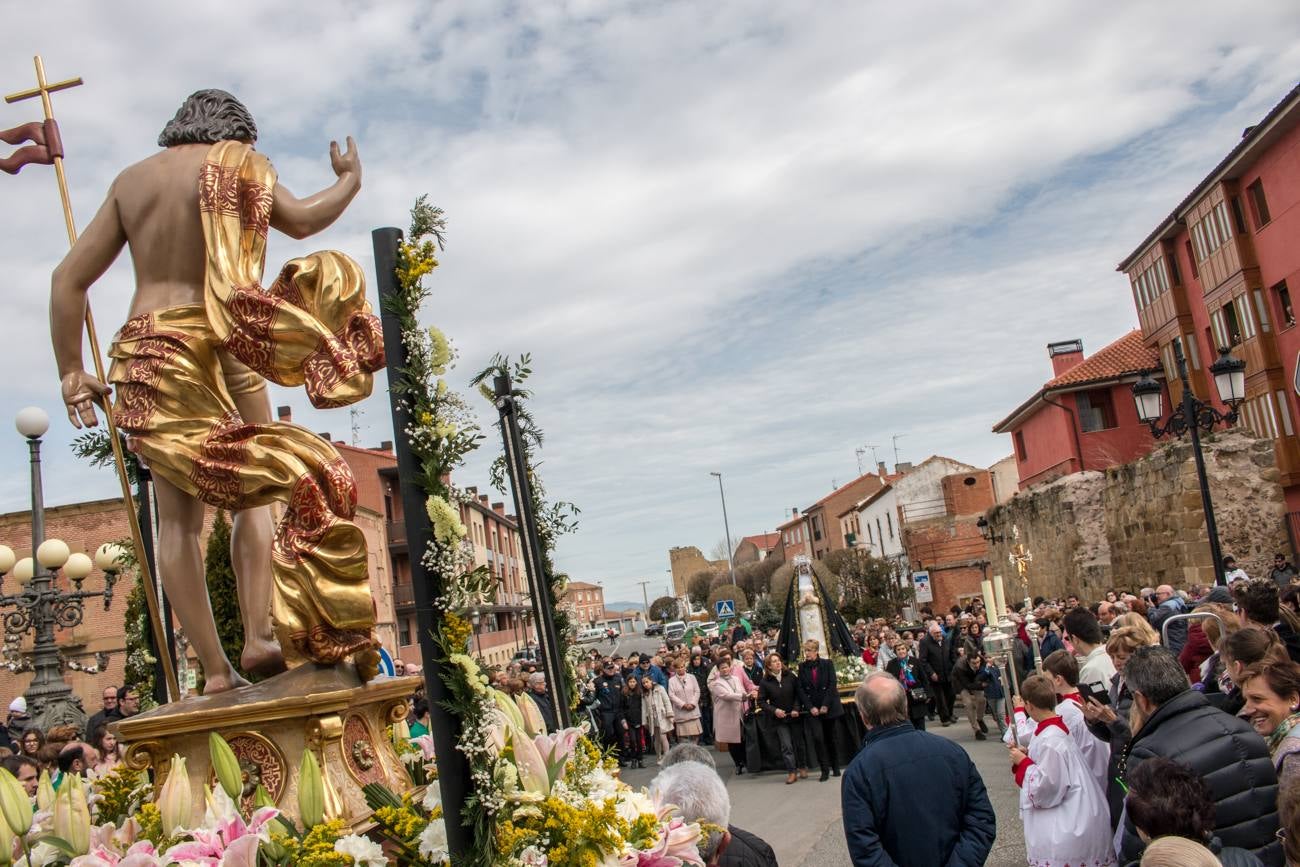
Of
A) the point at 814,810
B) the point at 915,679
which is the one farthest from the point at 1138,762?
the point at 915,679

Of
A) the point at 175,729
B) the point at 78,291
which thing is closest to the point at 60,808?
the point at 175,729

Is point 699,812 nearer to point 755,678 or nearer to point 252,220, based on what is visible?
point 252,220

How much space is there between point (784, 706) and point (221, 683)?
38.0 feet

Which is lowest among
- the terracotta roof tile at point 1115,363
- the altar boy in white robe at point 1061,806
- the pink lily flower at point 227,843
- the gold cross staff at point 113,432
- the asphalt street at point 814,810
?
the asphalt street at point 814,810

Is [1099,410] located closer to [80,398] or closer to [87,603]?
[87,603]

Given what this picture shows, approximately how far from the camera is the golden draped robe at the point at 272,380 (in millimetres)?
4316

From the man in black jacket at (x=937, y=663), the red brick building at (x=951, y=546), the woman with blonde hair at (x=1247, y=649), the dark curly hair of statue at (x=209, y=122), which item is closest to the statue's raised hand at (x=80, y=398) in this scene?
the dark curly hair of statue at (x=209, y=122)

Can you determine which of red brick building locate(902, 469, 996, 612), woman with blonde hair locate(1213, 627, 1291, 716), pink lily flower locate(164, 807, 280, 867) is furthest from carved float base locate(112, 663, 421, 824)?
red brick building locate(902, 469, 996, 612)

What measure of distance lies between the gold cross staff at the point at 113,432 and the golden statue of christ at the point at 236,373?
0.13 metres

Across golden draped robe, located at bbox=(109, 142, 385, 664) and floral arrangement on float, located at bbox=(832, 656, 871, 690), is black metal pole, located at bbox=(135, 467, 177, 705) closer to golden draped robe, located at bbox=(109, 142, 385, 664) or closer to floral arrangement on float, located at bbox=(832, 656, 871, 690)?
golden draped robe, located at bbox=(109, 142, 385, 664)

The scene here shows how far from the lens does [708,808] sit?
415 centimetres

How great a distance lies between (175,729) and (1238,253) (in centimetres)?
3223

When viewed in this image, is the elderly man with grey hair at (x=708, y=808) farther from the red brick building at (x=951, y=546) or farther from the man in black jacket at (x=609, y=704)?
the red brick building at (x=951, y=546)

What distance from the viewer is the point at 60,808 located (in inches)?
150
